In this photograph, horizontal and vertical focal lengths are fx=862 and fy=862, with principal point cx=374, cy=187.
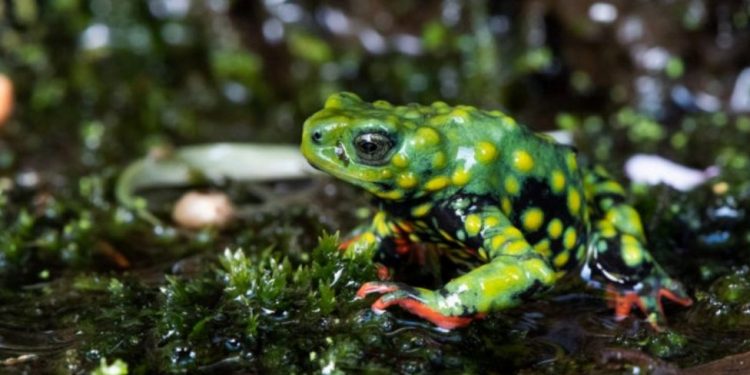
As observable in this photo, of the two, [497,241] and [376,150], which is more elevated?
A: [376,150]

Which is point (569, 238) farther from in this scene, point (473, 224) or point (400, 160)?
point (400, 160)

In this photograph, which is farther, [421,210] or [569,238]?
[569,238]

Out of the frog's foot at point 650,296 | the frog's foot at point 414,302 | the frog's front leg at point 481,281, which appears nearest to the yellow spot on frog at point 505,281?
A: the frog's front leg at point 481,281

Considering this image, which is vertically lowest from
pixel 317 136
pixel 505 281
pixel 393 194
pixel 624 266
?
pixel 624 266

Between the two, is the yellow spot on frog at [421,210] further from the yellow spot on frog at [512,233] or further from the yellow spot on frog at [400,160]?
the yellow spot on frog at [512,233]

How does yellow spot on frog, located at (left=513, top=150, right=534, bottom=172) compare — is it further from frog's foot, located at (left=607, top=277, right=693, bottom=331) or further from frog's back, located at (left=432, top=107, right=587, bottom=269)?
frog's foot, located at (left=607, top=277, right=693, bottom=331)

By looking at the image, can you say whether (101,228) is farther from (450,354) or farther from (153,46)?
(153,46)

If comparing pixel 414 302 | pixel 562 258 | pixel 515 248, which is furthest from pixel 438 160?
pixel 562 258

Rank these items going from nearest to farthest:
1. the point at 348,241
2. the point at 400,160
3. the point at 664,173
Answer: the point at 400,160
the point at 348,241
the point at 664,173
